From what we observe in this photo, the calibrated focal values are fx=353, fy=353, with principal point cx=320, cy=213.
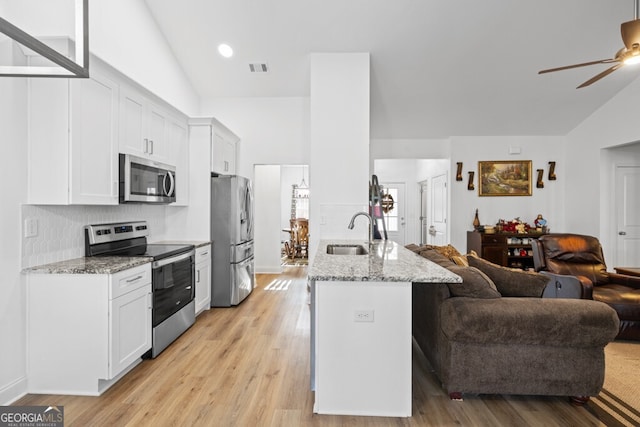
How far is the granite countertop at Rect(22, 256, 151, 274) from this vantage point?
2361 millimetres

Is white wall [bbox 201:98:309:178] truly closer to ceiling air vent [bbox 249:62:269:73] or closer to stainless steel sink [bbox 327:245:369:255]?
ceiling air vent [bbox 249:62:269:73]

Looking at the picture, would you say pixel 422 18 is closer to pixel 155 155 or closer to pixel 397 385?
pixel 155 155

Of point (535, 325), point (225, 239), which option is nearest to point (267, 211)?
point (225, 239)

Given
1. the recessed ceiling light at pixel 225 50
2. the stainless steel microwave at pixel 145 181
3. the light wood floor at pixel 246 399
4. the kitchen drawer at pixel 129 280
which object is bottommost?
the light wood floor at pixel 246 399

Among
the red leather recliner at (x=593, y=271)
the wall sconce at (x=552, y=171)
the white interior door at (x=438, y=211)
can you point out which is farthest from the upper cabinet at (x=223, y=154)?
the wall sconce at (x=552, y=171)

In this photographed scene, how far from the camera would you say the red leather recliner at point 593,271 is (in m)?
3.27

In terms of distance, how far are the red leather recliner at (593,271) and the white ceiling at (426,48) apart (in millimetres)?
2317

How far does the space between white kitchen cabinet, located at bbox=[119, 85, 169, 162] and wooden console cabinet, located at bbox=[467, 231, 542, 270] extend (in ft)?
16.5

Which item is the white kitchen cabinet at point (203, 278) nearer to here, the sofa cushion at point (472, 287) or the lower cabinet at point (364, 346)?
the lower cabinet at point (364, 346)

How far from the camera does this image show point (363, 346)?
6.84 feet

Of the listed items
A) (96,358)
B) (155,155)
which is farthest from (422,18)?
(96,358)

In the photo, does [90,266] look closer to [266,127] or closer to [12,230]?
[12,230]

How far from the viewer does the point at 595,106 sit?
5.52 metres

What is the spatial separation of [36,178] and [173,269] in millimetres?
1278
